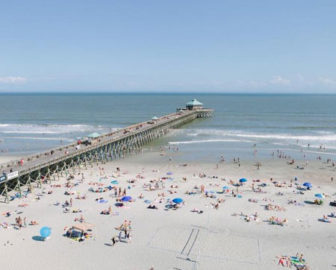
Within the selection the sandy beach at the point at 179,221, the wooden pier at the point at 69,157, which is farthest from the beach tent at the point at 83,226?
the wooden pier at the point at 69,157

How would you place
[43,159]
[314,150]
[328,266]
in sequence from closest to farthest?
[328,266] → [43,159] → [314,150]

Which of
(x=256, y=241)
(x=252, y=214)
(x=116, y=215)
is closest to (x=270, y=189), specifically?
(x=252, y=214)

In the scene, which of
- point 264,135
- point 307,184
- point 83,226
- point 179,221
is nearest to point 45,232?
point 83,226

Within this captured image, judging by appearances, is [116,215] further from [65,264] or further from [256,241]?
[256,241]

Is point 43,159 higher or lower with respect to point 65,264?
higher

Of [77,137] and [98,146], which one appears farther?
[77,137]

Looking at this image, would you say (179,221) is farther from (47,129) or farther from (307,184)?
(47,129)

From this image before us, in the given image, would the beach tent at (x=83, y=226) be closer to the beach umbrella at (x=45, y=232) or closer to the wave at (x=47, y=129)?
the beach umbrella at (x=45, y=232)

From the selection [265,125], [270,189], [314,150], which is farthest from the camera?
→ [265,125]
